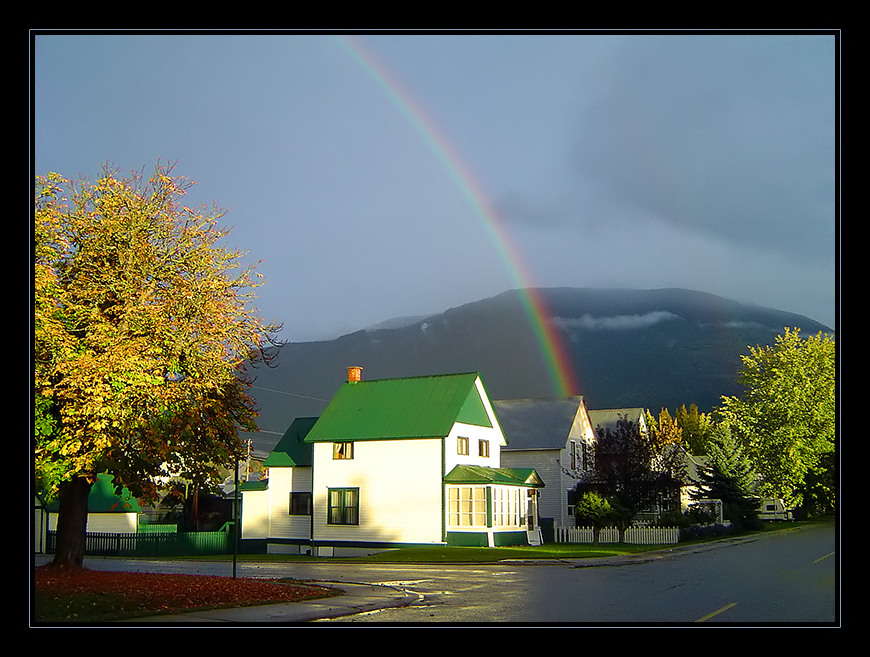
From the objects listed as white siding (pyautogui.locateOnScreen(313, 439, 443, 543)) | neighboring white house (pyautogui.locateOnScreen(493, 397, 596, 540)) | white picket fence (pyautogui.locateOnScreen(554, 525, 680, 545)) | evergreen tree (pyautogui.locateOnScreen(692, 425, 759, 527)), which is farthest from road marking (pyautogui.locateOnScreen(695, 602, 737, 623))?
evergreen tree (pyautogui.locateOnScreen(692, 425, 759, 527))

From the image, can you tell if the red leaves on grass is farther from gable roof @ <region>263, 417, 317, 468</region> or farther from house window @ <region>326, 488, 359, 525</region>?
gable roof @ <region>263, 417, 317, 468</region>

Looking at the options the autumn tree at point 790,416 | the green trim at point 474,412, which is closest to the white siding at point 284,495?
the green trim at point 474,412

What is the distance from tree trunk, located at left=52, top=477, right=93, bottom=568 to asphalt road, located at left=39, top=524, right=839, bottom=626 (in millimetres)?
7385

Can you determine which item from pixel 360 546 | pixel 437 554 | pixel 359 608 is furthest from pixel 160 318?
pixel 360 546

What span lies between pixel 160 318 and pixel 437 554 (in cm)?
2350

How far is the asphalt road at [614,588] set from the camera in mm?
17109

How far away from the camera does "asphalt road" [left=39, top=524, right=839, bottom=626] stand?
1711cm

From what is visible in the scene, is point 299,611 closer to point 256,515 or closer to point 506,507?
point 506,507

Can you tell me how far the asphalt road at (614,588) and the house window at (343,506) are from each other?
374 inches

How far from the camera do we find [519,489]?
163ft

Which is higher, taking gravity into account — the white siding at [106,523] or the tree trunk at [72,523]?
the tree trunk at [72,523]

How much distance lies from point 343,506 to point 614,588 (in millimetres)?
27640

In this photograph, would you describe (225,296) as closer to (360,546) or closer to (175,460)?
(175,460)

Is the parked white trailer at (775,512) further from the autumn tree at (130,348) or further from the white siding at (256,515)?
the autumn tree at (130,348)
